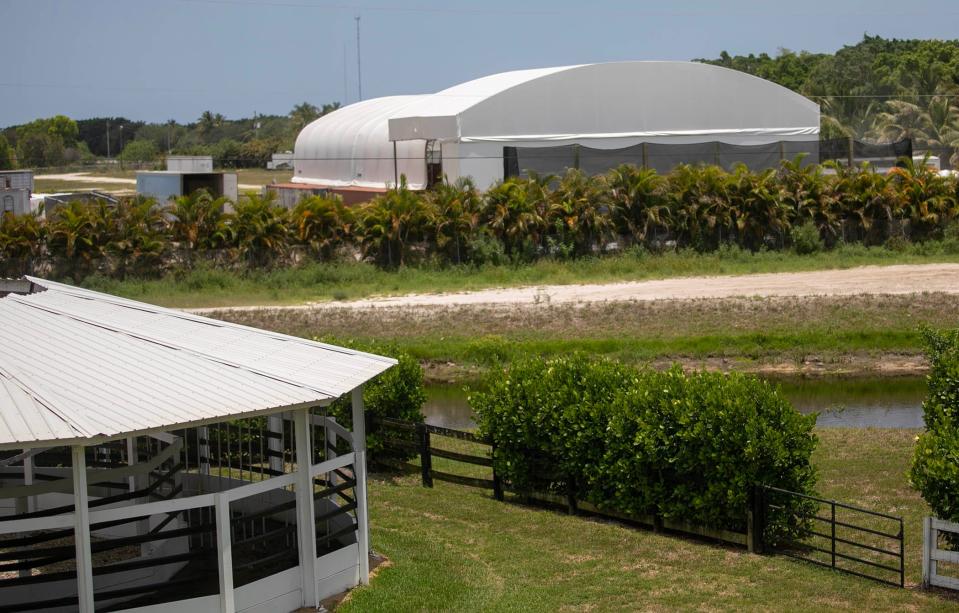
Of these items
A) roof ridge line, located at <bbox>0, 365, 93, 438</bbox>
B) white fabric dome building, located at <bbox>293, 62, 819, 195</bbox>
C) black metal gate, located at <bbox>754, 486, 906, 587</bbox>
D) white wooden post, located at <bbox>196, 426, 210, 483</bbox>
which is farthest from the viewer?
white fabric dome building, located at <bbox>293, 62, 819, 195</bbox>

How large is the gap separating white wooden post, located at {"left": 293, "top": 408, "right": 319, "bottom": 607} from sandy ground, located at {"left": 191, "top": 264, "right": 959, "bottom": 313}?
2404cm

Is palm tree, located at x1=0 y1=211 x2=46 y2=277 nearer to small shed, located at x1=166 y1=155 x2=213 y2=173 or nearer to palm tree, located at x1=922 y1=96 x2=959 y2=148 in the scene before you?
small shed, located at x1=166 y1=155 x2=213 y2=173

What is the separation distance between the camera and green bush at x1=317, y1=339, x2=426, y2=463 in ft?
63.0

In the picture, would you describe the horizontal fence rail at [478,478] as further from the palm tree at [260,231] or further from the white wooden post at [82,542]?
the palm tree at [260,231]

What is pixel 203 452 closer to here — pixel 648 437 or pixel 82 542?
pixel 82 542

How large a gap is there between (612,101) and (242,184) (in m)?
43.9

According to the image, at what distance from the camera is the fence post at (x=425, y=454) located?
18359 mm

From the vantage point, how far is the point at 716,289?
125ft

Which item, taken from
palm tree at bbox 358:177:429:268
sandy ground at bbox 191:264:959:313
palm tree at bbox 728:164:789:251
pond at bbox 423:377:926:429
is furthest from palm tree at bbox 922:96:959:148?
pond at bbox 423:377:926:429

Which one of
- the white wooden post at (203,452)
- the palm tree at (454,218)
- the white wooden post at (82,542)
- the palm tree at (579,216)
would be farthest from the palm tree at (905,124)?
the white wooden post at (82,542)

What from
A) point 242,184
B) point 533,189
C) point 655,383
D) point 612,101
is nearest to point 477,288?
point 533,189

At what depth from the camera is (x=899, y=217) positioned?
1756 inches

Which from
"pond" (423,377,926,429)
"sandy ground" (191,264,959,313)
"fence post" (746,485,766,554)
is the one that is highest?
"sandy ground" (191,264,959,313)

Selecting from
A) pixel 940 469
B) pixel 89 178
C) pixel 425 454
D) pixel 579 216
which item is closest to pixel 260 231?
pixel 579 216
